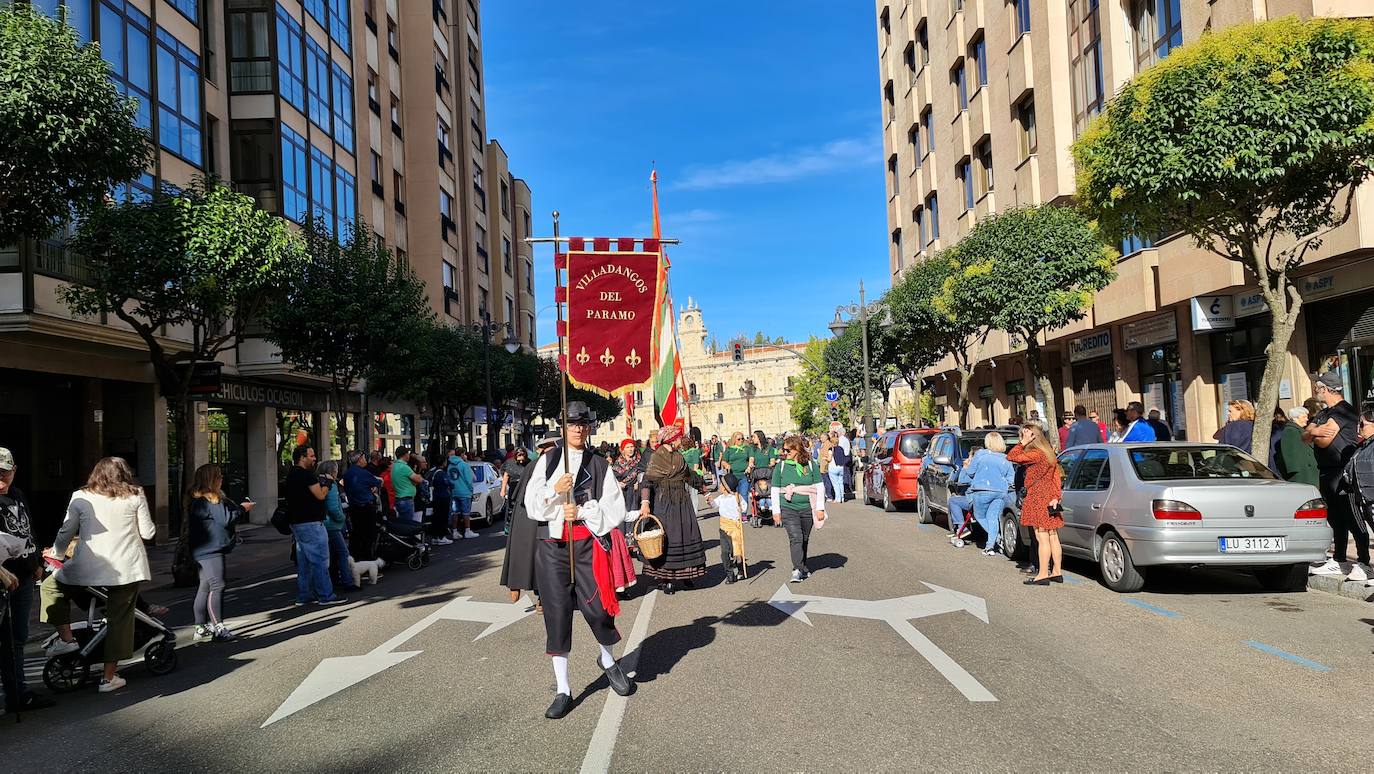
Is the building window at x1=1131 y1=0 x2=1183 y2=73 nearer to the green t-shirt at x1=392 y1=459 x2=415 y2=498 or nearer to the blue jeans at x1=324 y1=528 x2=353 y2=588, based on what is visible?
the green t-shirt at x1=392 y1=459 x2=415 y2=498

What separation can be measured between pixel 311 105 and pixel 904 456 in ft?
59.6

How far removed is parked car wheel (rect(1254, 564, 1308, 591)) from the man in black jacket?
10334mm

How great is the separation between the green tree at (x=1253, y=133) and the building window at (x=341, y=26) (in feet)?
77.2

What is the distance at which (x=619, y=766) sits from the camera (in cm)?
446

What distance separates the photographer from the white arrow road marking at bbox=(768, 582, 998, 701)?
290 inches

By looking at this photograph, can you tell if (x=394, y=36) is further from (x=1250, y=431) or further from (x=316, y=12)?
(x=1250, y=431)

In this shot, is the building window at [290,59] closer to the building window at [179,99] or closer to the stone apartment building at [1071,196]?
the building window at [179,99]

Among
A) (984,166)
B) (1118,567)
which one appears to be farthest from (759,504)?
(984,166)

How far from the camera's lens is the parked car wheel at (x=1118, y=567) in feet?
28.9

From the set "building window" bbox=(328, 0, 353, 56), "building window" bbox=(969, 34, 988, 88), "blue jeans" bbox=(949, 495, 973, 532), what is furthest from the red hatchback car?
"building window" bbox=(328, 0, 353, 56)

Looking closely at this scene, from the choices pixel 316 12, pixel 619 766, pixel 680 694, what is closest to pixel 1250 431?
pixel 680 694

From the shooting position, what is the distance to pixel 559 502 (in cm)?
573

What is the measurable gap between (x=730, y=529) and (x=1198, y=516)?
4761 mm

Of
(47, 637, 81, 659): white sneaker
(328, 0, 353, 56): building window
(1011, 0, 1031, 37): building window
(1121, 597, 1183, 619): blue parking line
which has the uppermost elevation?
(328, 0, 353, 56): building window
